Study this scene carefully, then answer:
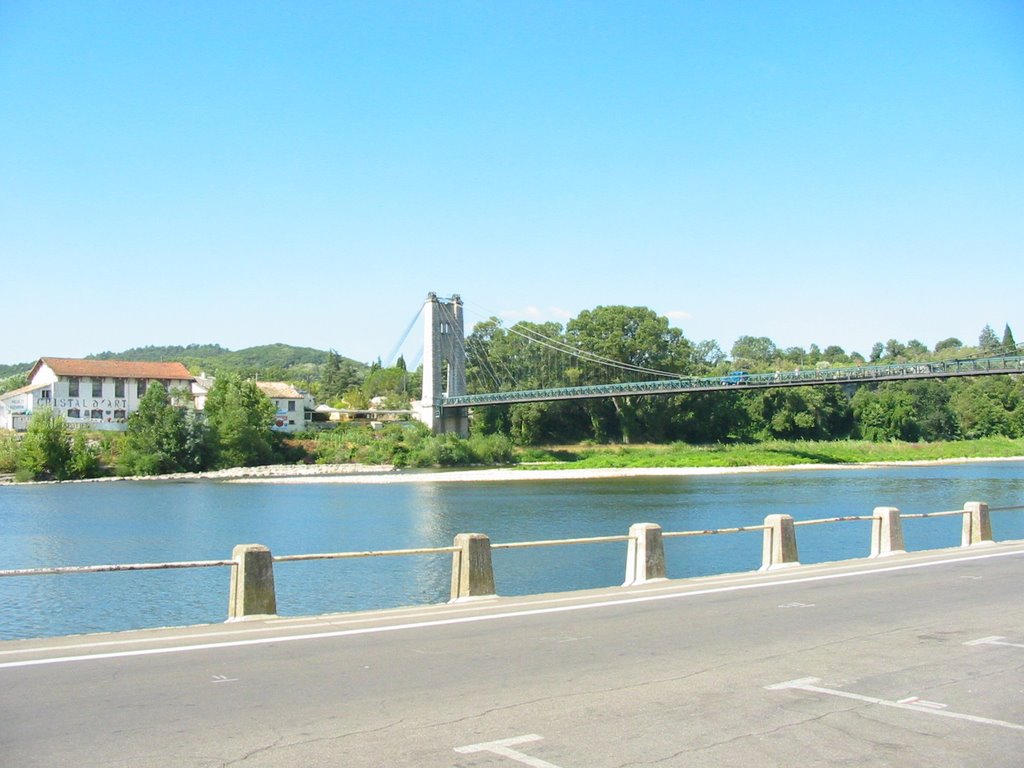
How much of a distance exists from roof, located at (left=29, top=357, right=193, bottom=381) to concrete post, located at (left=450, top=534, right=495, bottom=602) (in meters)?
86.9

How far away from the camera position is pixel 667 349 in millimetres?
110938

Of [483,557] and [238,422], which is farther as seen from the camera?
[238,422]

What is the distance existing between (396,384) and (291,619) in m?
134

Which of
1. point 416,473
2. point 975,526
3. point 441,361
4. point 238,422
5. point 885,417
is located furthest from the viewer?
point 885,417

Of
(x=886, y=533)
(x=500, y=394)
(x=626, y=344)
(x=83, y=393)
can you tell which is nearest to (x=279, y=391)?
(x=83, y=393)

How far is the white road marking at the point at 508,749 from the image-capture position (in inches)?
259

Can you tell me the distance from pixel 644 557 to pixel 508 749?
8.32 meters

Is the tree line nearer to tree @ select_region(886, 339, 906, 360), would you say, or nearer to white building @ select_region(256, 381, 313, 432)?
white building @ select_region(256, 381, 313, 432)

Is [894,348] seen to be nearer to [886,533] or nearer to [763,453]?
[763,453]

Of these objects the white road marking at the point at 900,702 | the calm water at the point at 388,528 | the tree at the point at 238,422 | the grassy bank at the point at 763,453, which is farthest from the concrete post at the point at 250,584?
the grassy bank at the point at 763,453

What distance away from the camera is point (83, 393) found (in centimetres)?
9225

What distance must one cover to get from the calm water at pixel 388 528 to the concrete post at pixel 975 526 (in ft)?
24.0

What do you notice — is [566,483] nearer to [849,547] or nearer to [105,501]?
[105,501]

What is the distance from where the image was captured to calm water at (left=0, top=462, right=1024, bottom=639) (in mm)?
24109
